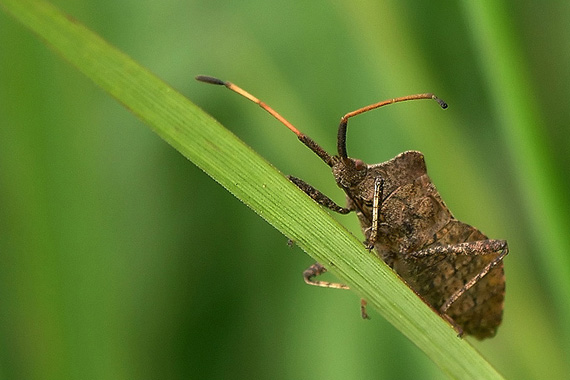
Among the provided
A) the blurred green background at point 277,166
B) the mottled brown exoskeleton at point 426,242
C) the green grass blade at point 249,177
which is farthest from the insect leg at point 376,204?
the green grass blade at point 249,177

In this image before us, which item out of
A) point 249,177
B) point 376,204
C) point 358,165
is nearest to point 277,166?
point 358,165

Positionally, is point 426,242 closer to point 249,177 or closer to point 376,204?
point 376,204

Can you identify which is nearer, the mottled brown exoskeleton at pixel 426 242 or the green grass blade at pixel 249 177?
the green grass blade at pixel 249 177

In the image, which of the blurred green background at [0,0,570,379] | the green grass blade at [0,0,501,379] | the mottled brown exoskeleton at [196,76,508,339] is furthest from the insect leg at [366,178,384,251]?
the green grass blade at [0,0,501,379]

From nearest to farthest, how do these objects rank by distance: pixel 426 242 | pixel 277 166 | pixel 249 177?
pixel 249 177, pixel 426 242, pixel 277 166

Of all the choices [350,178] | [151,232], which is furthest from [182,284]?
[350,178]

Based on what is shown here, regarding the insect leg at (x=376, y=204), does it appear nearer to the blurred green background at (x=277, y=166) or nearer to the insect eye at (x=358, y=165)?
the insect eye at (x=358, y=165)
